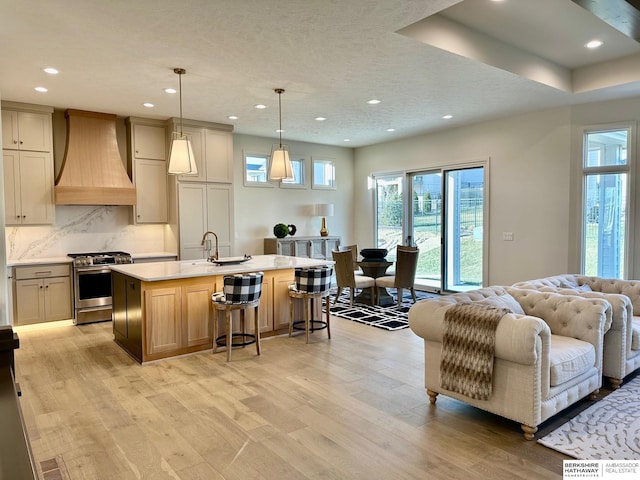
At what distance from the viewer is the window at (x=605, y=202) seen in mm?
5727

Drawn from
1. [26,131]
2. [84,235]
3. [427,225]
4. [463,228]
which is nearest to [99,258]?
[84,235]

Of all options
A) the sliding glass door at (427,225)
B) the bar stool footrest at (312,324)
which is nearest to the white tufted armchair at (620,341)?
the bar stool footrest at (312,324)

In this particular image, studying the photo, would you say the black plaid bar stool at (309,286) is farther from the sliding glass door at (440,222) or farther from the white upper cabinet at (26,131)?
the white upper cabinet at (26,131)

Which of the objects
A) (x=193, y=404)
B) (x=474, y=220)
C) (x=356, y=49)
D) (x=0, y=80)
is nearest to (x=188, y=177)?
(x=0, y=80)

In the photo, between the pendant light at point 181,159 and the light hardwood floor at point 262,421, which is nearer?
the light hardwood floor at point 262,421

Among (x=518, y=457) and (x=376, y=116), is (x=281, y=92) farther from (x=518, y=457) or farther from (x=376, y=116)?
(x=518, y=457)

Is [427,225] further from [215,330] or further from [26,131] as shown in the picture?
[26,131]

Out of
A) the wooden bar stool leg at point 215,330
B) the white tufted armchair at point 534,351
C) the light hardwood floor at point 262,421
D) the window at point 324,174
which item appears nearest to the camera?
the light hardwood floor at point 262,421

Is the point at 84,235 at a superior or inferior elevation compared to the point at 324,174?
inferior

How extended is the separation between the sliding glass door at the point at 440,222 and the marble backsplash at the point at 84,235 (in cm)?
447

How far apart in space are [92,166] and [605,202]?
23.5 ft

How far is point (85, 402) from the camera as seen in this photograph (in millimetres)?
3365

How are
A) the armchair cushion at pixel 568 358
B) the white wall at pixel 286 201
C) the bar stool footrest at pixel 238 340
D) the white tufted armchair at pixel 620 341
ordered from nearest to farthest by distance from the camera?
the armchair cushion at pixel 568 358 → the white tufted armchair at pixel 620 341 → the bar stool footrest at pixel 238 340 → the white wall at pixel 286 201

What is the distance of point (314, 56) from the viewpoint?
13.3 ft
